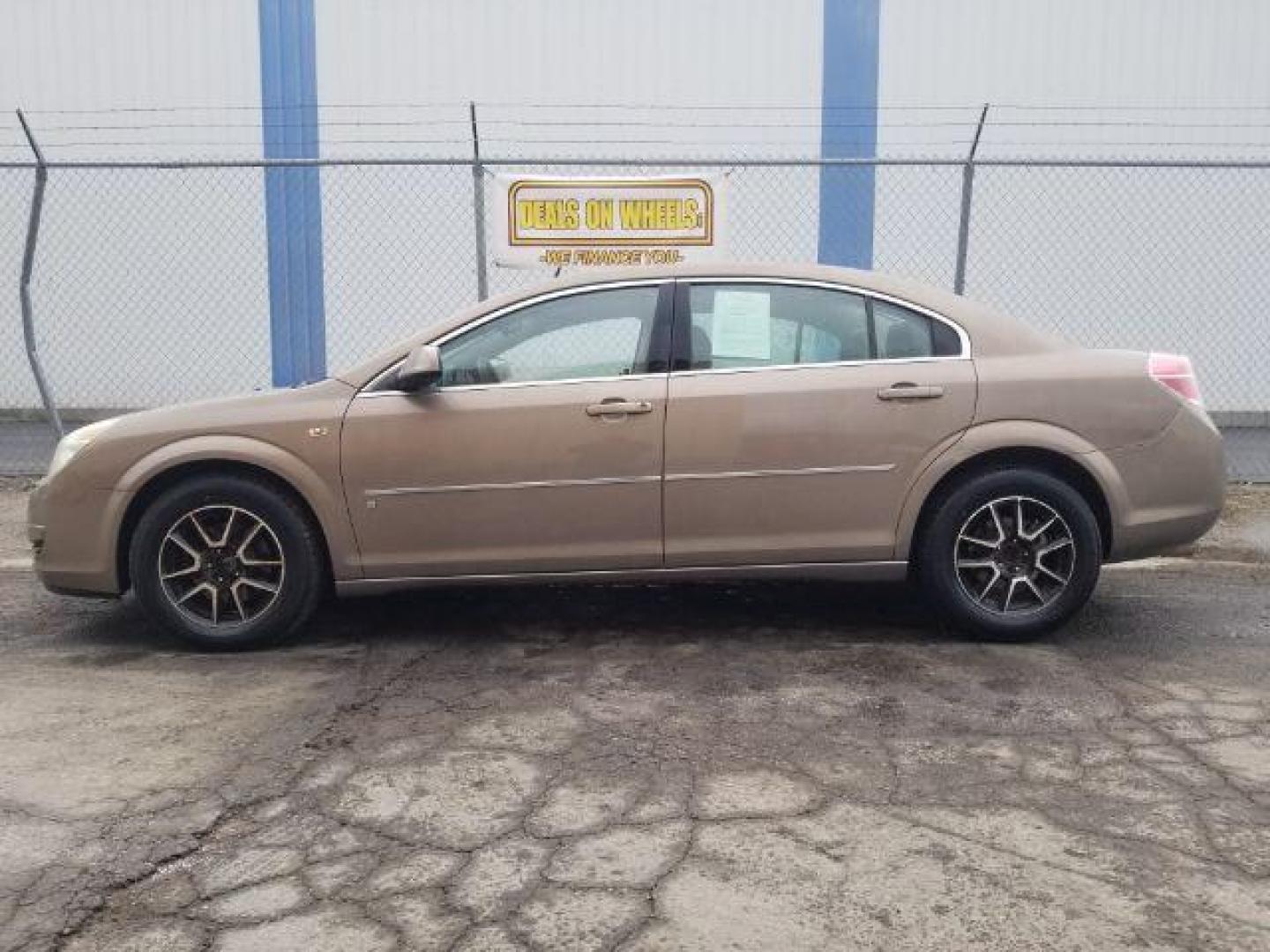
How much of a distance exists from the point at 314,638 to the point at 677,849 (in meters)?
2.55

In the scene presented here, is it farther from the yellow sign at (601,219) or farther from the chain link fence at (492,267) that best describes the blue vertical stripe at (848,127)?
the yellow sign at (601,219)

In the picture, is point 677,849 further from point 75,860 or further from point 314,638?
point 314,638

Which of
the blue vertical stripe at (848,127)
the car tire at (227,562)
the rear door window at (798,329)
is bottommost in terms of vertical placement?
the car tire at (227,562)

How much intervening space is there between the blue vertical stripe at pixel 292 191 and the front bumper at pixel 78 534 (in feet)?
21.4

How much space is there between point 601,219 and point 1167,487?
4.28 metres

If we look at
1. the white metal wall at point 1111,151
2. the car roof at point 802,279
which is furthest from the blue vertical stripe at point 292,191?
the car roof at point 802,279

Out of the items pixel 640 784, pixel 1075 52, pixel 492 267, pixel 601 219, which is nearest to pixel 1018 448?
pixel 640 784

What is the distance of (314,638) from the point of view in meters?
5.30

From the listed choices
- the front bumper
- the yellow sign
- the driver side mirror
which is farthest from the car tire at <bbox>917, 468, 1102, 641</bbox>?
the yellow sign

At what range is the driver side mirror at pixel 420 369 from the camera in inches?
193

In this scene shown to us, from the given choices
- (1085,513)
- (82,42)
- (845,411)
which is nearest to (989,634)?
(1085,513)

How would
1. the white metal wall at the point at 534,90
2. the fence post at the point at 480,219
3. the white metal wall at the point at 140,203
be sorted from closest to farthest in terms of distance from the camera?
the fence post at the point at 480,219
the white metal wall at the point at 534,90
the white metal wall at the point at 140,203

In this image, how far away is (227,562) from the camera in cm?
508

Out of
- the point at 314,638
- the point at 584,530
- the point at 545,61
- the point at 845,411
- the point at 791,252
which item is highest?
the point at 545,61
